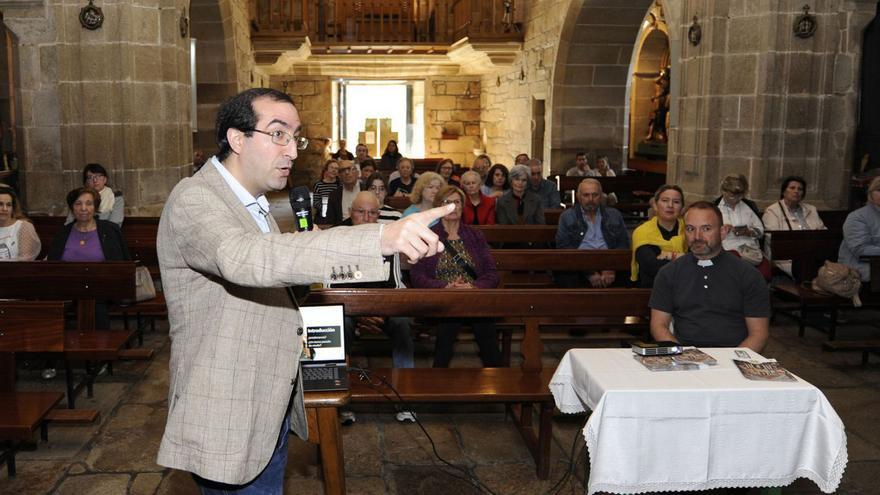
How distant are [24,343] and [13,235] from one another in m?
1.93

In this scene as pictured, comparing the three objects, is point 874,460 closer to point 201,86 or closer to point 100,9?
point 100,9

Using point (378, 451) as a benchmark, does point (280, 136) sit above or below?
above

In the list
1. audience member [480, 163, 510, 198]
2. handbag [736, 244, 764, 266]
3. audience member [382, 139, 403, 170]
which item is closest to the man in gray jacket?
handbag [736, 244, 764, 266]

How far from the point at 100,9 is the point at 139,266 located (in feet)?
10.1

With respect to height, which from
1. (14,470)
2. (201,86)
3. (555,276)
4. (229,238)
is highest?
(201,86)

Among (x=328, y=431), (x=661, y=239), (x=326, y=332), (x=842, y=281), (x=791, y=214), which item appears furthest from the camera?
(x=791, y=214)

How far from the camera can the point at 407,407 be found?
470cm

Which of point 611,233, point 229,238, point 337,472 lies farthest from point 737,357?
point 611,233

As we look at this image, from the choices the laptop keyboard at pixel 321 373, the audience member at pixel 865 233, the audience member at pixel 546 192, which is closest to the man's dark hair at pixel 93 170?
the audience member at pixel 546 192

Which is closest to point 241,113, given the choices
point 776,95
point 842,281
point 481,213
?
point 842,281

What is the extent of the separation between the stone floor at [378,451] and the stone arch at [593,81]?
7875 millimetres

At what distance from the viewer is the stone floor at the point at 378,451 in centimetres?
391

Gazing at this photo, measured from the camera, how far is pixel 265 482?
2076mm

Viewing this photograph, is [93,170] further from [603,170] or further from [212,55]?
[603,170]
